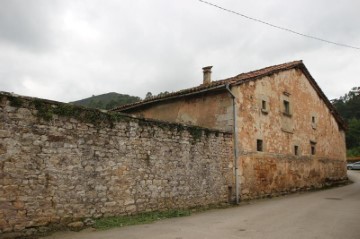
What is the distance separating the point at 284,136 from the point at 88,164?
37.2 feet

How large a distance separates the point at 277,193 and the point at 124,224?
9193 mm

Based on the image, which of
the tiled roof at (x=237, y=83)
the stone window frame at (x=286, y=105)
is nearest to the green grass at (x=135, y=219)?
the tiled roof at (x=237, y=83)

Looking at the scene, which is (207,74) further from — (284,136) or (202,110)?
(284,136)

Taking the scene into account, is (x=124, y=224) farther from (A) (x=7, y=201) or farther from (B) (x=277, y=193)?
(B) (x=277, y=193)

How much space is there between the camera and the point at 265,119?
52.7 feet

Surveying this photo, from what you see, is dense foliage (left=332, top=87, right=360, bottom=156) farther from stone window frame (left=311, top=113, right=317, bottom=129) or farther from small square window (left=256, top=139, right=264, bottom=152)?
small square window (left=256, top=139, right=264, bottom=152)

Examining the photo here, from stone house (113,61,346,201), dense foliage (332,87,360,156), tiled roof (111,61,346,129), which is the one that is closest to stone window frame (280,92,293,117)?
stone house (113,61,346,201)

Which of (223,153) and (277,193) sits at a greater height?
(223,153)

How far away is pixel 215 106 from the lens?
14.7 meters

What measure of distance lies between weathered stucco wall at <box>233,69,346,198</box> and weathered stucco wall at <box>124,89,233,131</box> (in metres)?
0.57

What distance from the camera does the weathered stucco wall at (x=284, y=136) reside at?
1470 cm

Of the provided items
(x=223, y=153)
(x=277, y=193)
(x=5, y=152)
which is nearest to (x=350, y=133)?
(x=277, y=193)

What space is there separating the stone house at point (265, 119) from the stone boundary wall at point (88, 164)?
102 inches

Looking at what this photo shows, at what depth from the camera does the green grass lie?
8.64 metres
